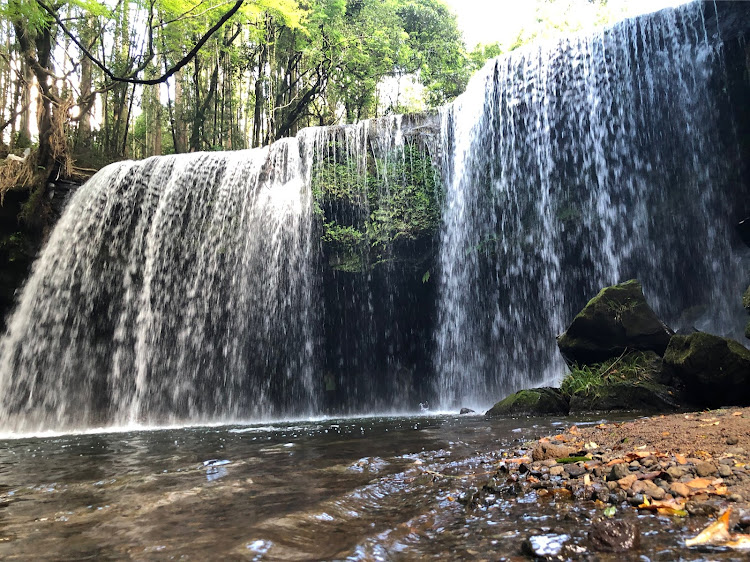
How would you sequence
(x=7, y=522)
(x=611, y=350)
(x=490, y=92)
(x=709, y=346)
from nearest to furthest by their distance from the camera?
(x=7, y=522) < (x=709, y=346) < (x=611, y=350) < (x=490, y=92)

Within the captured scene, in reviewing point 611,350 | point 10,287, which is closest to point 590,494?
point 611,350

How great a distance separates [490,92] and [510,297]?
521 cm

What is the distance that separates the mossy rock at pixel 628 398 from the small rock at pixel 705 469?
446cm

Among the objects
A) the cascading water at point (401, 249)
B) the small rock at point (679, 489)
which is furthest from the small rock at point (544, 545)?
the cascading water at point (401, 249)

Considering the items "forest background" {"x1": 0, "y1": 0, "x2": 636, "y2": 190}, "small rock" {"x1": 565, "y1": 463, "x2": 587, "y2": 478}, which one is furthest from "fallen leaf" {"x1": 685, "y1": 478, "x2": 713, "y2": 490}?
"forest background" {"x1": 0, "y1": 0, "x2": 636, "y2": 190}

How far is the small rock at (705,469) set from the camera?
229 centimetres

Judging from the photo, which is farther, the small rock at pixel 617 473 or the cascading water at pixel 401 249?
the cascading water at pixel 401 249

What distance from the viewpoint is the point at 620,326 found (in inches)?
307

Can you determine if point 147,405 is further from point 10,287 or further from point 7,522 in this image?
point 7,522

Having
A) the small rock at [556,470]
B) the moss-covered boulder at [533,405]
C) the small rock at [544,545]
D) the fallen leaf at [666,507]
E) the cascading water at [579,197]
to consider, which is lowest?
the moss-covered boulder at [533,405]

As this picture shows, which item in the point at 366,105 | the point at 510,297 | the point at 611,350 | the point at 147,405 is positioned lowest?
the point at 147,405

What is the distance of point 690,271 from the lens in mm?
10148

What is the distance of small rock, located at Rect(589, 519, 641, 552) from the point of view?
5.49ft

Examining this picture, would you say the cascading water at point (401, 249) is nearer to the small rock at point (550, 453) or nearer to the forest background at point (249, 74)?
the forest background at point (249, 74)
